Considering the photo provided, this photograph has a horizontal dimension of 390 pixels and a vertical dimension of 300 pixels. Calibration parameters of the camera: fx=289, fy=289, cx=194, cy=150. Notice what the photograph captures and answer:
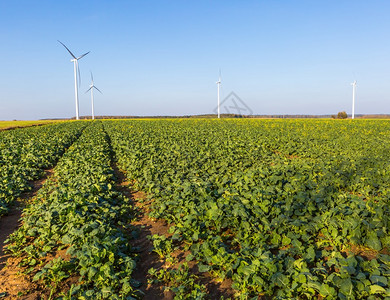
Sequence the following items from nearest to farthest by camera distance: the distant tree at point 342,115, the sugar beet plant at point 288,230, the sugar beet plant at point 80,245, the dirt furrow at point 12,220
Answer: the sugar beet plant at point 288,230
the sugar beet plant at point 80,245
the dirt furrow at point 12,220
the distant tree at point 342,115

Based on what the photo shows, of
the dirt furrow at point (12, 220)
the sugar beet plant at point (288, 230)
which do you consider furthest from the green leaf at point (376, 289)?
the dirt furrow at point (12, 220)

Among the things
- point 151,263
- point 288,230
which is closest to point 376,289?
point 288,230

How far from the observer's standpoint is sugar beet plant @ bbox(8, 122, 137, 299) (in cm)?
459

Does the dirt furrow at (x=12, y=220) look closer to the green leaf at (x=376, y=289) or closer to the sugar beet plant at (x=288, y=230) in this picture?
the sugar beet plant at (x=288, y=230)

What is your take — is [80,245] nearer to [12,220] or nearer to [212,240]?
[212,240]

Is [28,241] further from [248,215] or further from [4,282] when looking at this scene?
[248,215]

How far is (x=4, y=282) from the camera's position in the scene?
16.7 feet

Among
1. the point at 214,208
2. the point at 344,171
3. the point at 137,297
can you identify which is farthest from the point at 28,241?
the point at 344,171

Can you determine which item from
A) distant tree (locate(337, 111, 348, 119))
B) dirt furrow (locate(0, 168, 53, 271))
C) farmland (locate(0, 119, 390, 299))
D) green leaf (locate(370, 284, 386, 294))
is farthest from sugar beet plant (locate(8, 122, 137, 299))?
distant tree (locate(337, 111, 348, 119))

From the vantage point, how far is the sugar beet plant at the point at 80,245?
4591mm

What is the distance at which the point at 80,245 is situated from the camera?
5641 mm

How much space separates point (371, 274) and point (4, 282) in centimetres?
606

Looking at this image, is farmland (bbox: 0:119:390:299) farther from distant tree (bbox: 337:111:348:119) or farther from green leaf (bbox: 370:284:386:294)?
distant tree (bbox: 337:111:348:119)

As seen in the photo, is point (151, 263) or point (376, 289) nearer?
point (376, 289)
